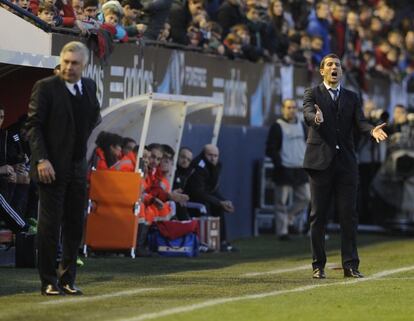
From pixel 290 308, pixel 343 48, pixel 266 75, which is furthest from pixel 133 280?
pixel 343 48

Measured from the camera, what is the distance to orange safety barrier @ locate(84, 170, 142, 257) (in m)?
17.0

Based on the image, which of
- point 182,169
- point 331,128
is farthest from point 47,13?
point 331,128

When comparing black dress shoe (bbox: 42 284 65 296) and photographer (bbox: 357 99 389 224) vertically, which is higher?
photographer (bbox: 357 99 389 224)

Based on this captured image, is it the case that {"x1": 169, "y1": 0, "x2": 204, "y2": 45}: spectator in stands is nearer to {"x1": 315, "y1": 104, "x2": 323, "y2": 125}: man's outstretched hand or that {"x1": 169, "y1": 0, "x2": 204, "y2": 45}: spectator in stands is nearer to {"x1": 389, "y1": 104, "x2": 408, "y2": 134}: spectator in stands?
{"x1": 389, "y1": 104, "x2": 408, "y2": 134}: spectator in stands

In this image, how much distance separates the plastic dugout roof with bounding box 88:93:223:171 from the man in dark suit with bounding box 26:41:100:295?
576cm

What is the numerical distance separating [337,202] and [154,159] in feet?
15.5

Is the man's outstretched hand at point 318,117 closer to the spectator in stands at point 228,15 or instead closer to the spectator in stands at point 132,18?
the spectator in stands at point 132,18

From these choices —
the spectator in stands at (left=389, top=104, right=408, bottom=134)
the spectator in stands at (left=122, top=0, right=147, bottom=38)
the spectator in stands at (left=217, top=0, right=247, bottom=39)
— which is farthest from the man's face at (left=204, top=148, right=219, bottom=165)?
the spectator in stands at (left=389, top=104, right=408, bottom=134)

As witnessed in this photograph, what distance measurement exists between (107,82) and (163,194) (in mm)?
1627

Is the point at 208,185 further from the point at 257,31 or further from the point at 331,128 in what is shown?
the point at 331,128

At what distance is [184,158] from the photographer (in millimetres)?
19203

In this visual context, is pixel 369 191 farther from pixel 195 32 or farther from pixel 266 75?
pixel 195 32

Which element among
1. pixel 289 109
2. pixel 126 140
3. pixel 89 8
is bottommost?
pixel 126 140

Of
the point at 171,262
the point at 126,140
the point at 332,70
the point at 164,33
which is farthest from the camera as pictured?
the point at 164,33
